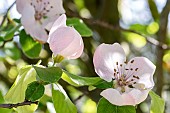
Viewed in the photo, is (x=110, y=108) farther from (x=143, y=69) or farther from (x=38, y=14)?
(x=38, y=14)

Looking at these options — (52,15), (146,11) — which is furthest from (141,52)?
(52,15)

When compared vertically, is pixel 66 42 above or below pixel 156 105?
above

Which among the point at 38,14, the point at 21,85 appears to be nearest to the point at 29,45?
the point at 38,14

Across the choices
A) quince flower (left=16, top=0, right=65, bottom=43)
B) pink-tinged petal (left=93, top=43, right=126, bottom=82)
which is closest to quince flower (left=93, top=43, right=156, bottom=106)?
pink-tinged petal (left=93, top=43, right=126, bottom=82)

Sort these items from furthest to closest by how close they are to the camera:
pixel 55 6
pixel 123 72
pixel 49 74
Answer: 1. pixel 55 6
2. pixel 123 72
3. pixel 49 74

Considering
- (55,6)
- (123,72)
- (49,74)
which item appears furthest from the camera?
(55,6)

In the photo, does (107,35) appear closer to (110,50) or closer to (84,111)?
(84,111)
